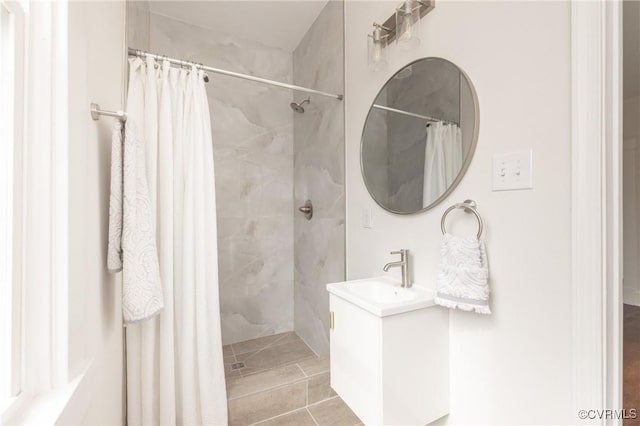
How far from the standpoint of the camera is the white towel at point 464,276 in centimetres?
89

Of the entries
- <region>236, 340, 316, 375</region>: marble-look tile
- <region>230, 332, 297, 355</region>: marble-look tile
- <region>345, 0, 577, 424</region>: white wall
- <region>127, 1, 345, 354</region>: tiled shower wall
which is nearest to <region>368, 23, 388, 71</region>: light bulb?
<region>345, 0, 577, 424</region>: white wall

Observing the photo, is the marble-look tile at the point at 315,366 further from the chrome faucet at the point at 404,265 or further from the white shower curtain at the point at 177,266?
the chrome faucet at the point at 404,265

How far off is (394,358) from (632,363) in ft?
5.12

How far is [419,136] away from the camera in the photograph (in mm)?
1232

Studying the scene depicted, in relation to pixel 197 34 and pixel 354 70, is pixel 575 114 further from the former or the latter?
pixel 197 34

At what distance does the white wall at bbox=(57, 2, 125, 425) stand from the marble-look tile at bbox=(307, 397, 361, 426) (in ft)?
2.98

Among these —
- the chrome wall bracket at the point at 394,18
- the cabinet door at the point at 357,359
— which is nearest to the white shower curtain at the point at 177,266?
the cabinet door at the point at 357,359

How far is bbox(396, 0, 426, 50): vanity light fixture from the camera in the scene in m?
1.15

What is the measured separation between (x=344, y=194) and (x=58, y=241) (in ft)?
4.36

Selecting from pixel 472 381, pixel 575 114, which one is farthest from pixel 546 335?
pixel 575 114

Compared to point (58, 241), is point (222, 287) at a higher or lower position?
lower

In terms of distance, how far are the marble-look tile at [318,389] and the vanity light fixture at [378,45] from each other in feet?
5.72

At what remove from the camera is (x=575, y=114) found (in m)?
0.72

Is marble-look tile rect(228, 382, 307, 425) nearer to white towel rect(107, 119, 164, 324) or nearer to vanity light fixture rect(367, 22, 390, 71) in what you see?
white towel rect(107, 119, 164, 324)
